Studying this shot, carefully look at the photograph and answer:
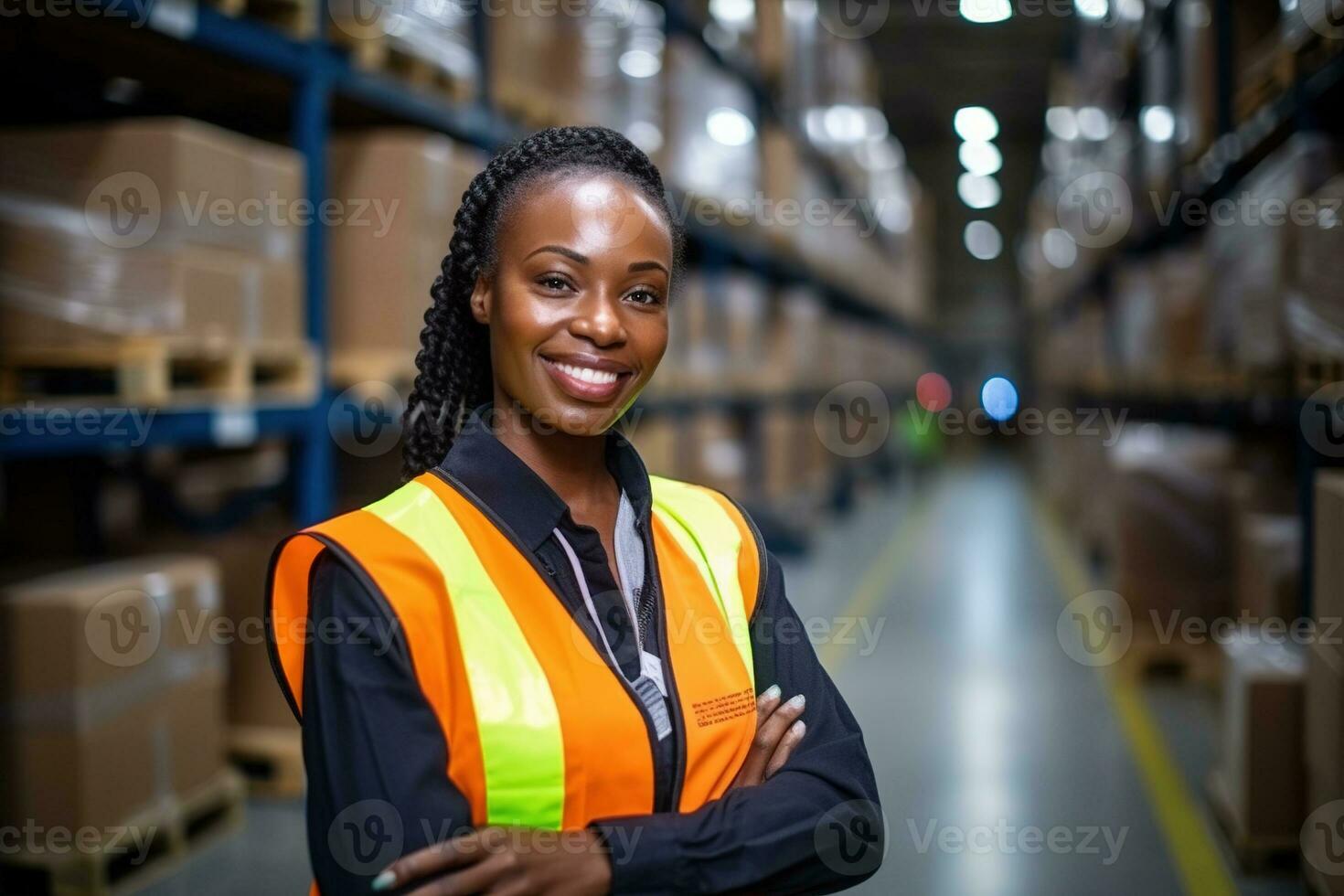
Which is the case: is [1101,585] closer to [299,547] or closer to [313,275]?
[313,275]

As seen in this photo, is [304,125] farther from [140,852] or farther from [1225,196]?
[1225,196]

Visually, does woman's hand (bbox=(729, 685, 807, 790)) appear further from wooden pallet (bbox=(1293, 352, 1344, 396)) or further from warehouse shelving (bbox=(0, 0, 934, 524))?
wooden pallet (bbox=(1293, 352, 1344, 396))

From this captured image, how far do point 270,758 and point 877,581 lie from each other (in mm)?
5351

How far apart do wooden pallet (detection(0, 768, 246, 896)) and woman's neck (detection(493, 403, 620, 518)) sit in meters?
2.34

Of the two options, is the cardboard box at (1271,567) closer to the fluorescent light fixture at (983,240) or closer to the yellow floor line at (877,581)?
the yellow floor line at (877,581)

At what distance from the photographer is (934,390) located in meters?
29.6

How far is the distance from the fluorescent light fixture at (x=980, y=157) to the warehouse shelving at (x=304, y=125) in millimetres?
22492

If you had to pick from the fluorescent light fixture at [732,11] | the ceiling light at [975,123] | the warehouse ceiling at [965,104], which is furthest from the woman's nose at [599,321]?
the ceiling light at [975,123]

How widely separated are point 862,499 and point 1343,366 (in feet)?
37.8

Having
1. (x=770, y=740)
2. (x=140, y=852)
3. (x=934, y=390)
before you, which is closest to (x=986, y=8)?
(x=140, y=852)

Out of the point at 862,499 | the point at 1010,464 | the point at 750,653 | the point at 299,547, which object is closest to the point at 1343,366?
the point at 750,653

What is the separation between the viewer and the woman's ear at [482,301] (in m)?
1.68

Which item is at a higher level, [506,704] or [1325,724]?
[506,704]

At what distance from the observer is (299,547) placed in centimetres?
147
